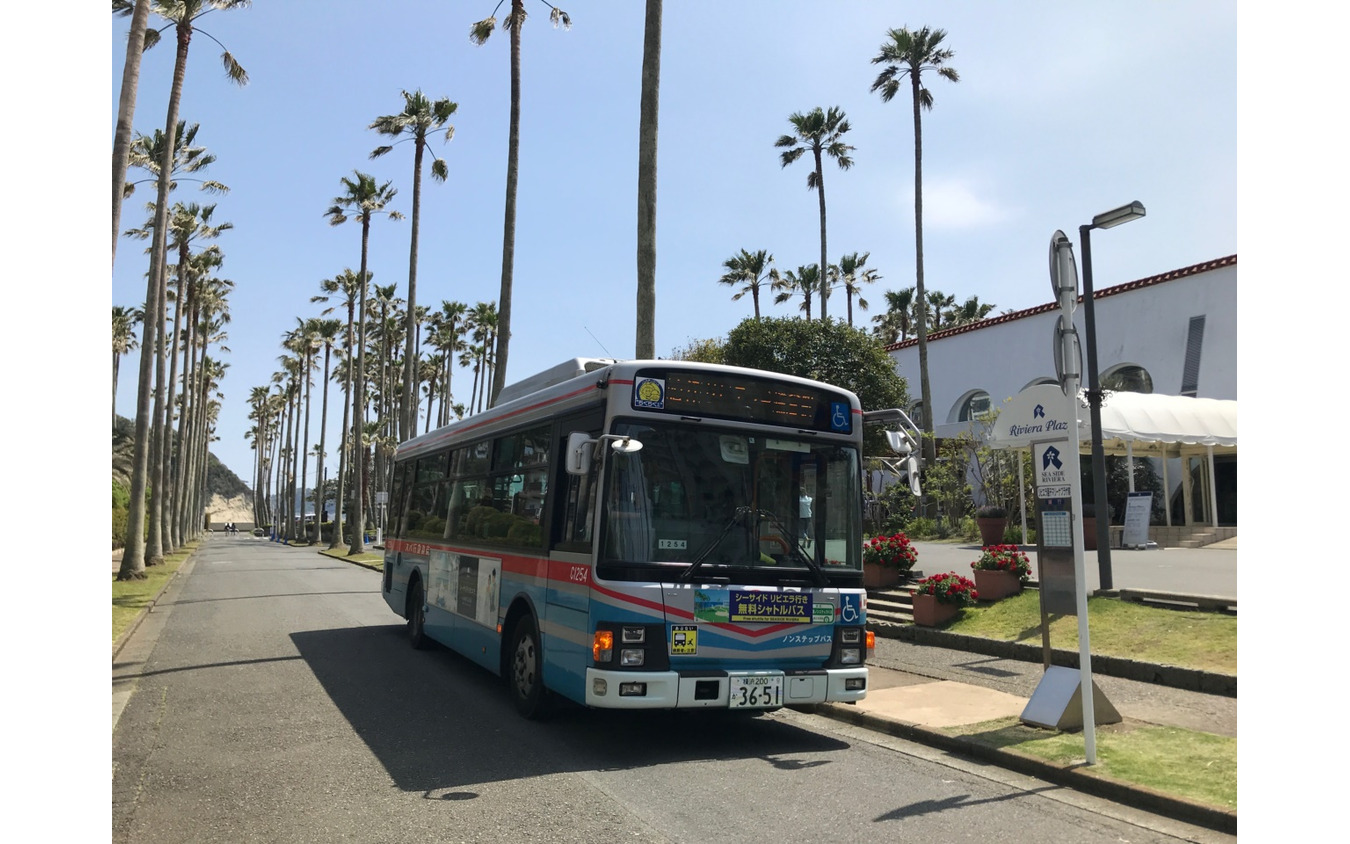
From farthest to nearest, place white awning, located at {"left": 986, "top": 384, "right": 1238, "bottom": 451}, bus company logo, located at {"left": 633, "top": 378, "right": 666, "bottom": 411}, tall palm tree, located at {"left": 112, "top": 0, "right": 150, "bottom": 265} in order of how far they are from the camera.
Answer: white awning, located at {"left": 986, "top": 384, "right": 1238, "bottom": 451} → tall palm tree, located at {"left": 112, "top": 0, "right": 150, "bottom": 265} → bus company logo, located at {"left": 633, "top": 378, "right": 666, "bottom": 411}

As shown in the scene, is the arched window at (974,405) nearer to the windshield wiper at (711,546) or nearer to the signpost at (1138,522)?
the signpost at (1138,522)

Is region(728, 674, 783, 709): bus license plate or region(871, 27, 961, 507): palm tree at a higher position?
region(871, 27, 961, 507): palm tree

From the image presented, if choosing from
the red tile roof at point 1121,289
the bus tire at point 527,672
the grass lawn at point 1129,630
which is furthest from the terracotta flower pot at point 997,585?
the red tile roof at point 1121,289

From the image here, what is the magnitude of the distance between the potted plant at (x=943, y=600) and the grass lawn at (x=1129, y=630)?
0.51 feet

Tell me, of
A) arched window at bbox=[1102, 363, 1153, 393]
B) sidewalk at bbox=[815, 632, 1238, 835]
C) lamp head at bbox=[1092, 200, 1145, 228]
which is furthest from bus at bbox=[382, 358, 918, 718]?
arched window at bbox=[1102, 363, 1153, 393]

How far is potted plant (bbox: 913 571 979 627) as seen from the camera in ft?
44.9

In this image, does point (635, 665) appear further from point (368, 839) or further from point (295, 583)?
point (295, 583)

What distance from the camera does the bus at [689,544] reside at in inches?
292

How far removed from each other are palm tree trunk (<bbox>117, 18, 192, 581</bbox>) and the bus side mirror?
22.0 meters

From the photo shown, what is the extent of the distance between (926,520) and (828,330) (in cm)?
872

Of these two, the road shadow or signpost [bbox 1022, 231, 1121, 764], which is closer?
the road shadow

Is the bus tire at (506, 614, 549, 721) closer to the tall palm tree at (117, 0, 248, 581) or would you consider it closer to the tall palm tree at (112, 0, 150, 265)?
the tall palm tree at (112, 0, 150, 265)

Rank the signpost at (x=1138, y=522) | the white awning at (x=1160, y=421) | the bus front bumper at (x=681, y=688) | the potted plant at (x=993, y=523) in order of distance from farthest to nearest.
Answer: the white awning at (x=1160, y=421) → the potted plant at (x=993, y=523) → the signpost at (x=1138, y=522) → the bus front bumper at (x=681, y=688)

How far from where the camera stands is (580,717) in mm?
8898
